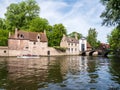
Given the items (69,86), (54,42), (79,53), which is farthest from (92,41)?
(69,86)

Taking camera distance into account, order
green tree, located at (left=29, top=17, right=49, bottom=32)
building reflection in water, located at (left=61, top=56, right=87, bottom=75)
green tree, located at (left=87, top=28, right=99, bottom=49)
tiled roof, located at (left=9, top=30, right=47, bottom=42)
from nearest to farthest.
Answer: building reflection in water, located at (left=61, top=56, right=87, bottom=75) < tiled roof, located at (left=9, top=30, right=47, bottom=42) < green tree, located at (left=29, top=17, right=49, bottom=32) < green tree, located at (left=87, top=28, right=99, bottom=49)

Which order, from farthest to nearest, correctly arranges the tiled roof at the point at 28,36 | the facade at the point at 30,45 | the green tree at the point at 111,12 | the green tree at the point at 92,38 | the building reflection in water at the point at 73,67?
the green tree at the point at 92,38 → the tiled roof at the point at 28,36 → the facade at the point at 30,45 → the building reflection in water at the point at 73,67 → the green tree at the point at 111,12

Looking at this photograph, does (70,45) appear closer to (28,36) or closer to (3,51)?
(28,36)

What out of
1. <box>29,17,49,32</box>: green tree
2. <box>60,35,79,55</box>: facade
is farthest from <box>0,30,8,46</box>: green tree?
<box>60,35,79,55</box>: facade

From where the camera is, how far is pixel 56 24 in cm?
8375

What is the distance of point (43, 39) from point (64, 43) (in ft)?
40.9

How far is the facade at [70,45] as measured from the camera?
287 feet

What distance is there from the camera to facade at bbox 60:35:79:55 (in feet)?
287

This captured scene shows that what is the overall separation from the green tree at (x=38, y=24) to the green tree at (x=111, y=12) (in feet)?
178

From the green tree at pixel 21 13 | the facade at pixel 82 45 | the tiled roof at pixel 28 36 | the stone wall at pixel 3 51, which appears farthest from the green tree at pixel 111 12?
the facade at pixel 82 45

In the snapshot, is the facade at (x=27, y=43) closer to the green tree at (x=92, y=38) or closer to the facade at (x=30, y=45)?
the facade at (x=30, y=45)

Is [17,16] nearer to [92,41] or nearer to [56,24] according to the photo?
[56,24]

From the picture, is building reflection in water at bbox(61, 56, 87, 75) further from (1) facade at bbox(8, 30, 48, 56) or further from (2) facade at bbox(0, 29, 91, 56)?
(1) facade at bbox(8, 30, 48, 56)

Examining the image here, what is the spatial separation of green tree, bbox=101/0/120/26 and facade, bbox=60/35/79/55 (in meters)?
59.7
